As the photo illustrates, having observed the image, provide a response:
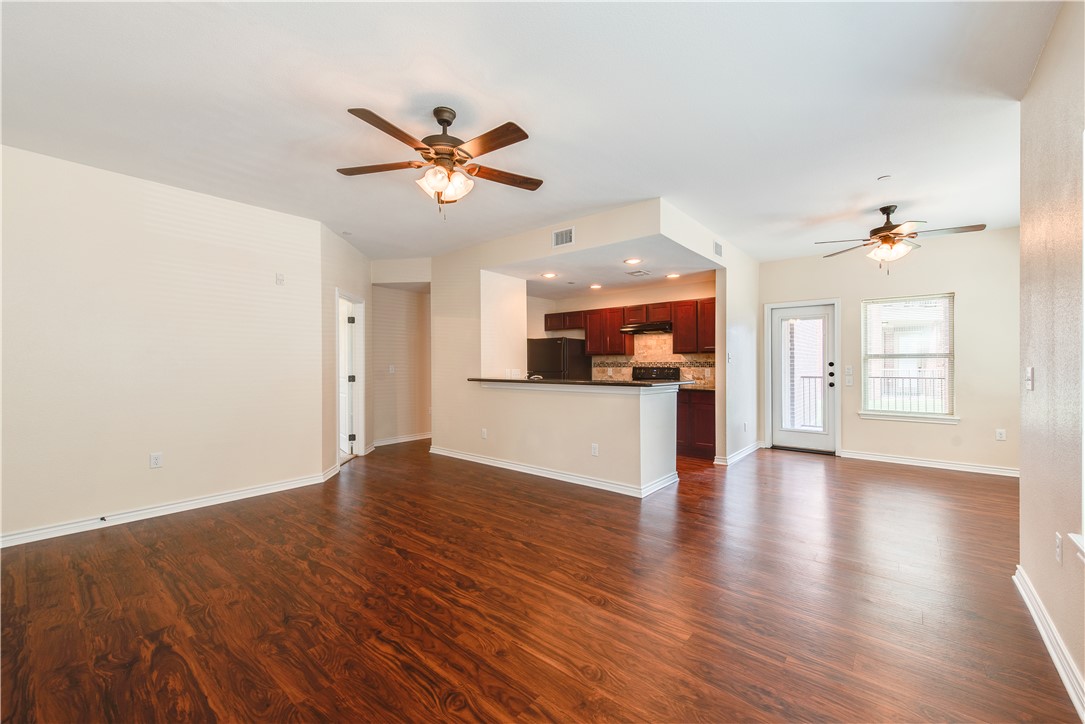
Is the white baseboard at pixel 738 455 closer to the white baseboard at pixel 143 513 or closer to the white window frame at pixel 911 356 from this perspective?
the white window frame at pixel 911 356

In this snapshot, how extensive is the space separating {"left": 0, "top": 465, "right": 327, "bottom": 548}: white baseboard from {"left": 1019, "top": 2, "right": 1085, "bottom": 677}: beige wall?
523 cm

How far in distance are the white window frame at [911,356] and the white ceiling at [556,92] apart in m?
1.80

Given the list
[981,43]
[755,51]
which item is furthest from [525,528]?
[981,43]

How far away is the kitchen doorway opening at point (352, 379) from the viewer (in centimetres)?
566

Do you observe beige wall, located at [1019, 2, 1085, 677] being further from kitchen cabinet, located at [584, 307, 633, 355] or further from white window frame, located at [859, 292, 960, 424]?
kitchen cabinet, located at [584, 307, 633, 355]

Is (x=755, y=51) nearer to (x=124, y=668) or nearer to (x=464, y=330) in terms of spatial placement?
(x=124, y=668)

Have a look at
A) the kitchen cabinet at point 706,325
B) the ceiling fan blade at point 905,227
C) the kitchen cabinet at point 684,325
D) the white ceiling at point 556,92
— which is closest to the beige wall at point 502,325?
the white ceiling at point 556,92

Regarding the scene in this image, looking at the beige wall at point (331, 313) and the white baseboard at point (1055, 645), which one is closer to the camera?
the white baseboard at point (1055, 645)

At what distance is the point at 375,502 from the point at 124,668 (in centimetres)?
209

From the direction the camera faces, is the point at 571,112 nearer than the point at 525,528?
Yes

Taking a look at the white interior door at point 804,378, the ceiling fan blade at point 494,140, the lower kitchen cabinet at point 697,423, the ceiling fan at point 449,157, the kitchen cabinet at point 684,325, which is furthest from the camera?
the kitchen cabinet at point 684,325

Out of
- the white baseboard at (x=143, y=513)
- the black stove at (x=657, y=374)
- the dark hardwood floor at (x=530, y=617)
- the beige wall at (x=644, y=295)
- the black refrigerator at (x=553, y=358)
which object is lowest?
the dark hardwood floor at (x=530, y=617)

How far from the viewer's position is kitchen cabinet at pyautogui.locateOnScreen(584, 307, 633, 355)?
22.7ft

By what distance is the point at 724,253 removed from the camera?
514 centimetres
